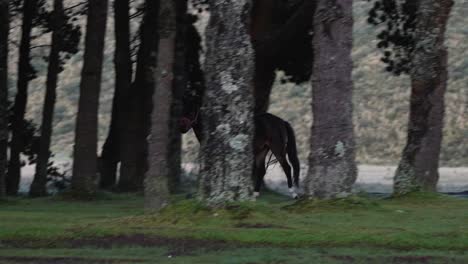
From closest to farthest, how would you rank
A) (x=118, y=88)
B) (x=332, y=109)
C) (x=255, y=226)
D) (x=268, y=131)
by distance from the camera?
1. (x=255, y=226)
2. (x=332, y=109)
3. (x=268, y=131)
4. (x=118, y=88)

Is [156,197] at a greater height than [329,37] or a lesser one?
lesser

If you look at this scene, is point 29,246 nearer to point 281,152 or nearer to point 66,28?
point 281,152

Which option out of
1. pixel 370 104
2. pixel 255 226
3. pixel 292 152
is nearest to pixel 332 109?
pixel 255 226

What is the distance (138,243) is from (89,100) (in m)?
11.3

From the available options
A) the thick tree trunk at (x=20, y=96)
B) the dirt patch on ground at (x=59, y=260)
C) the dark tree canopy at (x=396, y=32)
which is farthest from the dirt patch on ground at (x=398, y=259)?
the thick tree trunk at (x=20, y=96)

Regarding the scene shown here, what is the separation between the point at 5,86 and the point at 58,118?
191ft

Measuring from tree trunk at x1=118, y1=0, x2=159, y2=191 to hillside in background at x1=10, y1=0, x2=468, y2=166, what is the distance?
27.8 metres

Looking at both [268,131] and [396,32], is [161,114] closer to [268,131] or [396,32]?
[268,131]

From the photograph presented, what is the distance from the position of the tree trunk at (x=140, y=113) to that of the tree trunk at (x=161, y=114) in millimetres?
12050

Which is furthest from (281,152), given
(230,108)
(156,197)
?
(230,108)

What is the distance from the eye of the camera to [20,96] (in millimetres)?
35719

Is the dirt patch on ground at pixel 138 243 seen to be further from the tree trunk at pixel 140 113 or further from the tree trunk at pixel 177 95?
the tree trunk at pixel 140 113

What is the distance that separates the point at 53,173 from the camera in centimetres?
3856

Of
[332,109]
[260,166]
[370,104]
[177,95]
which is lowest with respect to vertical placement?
[260,166]
